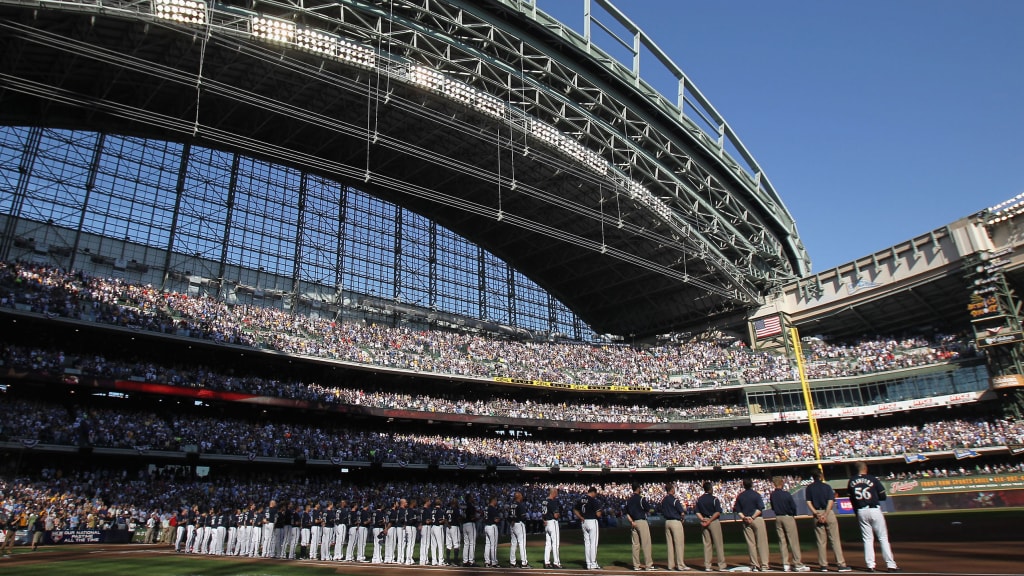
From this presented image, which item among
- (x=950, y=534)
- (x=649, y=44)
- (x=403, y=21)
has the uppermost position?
(x=649, y=44)

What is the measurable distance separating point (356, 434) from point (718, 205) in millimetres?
36666

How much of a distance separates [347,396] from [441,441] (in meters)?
8.20

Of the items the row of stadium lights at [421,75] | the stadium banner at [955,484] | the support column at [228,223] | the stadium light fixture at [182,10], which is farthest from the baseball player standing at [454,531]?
the support column at [228,223]

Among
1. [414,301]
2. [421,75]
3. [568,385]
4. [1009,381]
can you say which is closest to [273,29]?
[421,75]

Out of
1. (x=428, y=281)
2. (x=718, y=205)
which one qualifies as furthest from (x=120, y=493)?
(x=718, y=205)

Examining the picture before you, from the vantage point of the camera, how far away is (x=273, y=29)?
3584cm

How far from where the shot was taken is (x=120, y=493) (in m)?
31.7

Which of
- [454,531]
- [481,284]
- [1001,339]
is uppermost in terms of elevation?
[481,284]

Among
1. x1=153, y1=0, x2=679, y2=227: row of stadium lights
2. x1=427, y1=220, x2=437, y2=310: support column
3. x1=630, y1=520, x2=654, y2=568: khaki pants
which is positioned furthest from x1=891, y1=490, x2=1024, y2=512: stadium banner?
x1=427, y1=220, x2=437, y2=310: support column

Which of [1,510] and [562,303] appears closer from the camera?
[1,510]

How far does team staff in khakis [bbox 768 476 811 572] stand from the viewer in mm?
11594

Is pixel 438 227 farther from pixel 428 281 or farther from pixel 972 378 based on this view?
pixel 972 378

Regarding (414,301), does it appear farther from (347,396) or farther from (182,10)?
(182,10)

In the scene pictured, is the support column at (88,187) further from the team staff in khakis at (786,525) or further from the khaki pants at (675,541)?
the team staff in khakis at (786,525)
